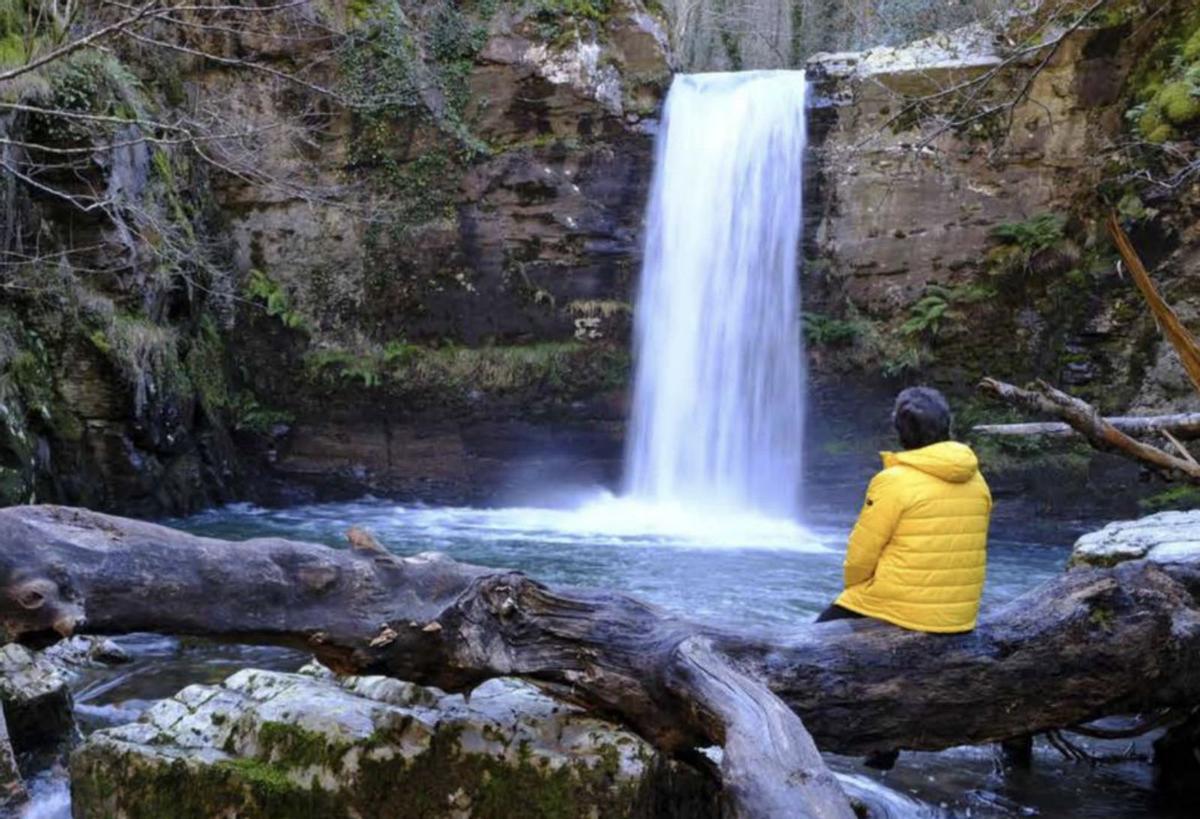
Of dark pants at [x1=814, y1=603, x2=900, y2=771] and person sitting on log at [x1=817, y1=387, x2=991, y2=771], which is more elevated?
person sitting on log at [x1=817, y1=387, x2=991, y2=771]

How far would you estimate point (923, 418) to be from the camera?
Answer: 3.33 m

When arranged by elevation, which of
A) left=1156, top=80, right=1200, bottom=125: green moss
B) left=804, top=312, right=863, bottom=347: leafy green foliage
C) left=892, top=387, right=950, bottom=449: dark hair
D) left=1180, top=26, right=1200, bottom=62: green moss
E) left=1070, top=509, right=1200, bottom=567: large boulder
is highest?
left=1180, top=26, right=1200, bottom=62: green moss

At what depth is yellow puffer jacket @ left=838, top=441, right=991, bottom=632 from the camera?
3277mm

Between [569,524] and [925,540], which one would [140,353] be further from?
[925,540]

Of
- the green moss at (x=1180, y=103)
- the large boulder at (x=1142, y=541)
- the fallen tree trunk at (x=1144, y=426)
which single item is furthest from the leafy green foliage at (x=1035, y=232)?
the fallen tree trunk at (x=1144, y=426)

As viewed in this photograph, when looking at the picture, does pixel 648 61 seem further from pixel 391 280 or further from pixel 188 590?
pixel 188 590

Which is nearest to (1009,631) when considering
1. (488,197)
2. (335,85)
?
(488,197)

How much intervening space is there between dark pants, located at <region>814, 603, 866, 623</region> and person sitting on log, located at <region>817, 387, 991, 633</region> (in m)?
0.05

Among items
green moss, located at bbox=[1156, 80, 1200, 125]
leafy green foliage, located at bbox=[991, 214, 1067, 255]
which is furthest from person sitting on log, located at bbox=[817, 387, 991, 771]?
leafy green foliage, located at bbox=[991, 214, 1067, 255]

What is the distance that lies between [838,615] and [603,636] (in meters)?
0.93

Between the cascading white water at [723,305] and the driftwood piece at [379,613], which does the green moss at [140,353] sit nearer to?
the cascading white water at [723,305]

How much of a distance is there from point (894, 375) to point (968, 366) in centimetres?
106

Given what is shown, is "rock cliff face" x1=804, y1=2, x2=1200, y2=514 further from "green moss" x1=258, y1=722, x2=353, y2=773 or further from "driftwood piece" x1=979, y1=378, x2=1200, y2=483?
"green moss" x1=258, y1=722, x2=353, y2=773

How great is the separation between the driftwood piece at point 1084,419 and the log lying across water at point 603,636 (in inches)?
24.5
